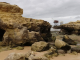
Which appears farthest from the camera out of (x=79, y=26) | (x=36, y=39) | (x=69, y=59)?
(x=79, y=26)

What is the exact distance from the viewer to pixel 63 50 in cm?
838

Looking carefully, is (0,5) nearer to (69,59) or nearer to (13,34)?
(13,34)

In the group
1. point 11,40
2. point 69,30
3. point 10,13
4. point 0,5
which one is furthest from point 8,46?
point 69,30

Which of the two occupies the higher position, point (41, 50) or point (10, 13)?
point (10, 13)

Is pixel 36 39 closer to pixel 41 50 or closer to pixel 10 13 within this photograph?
pixel 41 50

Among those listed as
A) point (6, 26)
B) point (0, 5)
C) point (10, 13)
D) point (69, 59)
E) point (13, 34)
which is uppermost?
point (0, 5)

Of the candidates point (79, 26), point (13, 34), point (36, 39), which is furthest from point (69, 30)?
point (13, 34)

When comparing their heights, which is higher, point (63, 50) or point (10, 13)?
point (10, 13)

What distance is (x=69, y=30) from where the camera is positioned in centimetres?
2978

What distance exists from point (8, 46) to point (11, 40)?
64 centimetres

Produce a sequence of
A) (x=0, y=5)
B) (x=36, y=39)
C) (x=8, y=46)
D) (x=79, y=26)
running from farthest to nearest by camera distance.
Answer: (x=79, y=26), (x=0, y=5), (x=36, y=39), (x=8, y=46)

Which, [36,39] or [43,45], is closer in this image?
[43,45]

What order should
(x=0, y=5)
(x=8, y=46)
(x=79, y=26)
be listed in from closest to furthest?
(x=8, y=46) < (x=0, y=5) < (x=79, y=26)

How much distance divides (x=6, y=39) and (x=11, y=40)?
1.52 ft
